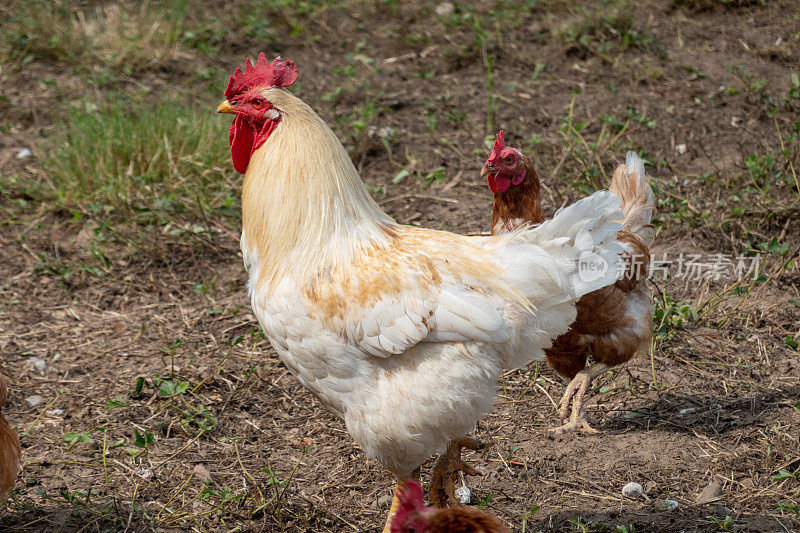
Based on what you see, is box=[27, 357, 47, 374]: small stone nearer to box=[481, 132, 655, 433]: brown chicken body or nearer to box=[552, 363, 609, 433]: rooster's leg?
box=[481, 132, 655, 433]: brown chicken body

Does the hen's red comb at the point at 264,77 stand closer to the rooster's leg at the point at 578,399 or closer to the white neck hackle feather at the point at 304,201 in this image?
the white neck hackle feather at the point at 304,201

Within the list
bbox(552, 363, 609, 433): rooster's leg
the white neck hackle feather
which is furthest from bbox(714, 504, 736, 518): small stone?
the white neck hackle feather

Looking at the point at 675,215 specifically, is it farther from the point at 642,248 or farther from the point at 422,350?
the point at 422,350

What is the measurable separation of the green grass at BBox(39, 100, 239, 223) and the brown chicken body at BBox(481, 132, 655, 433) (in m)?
2.40

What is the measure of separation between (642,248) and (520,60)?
414 centimetres

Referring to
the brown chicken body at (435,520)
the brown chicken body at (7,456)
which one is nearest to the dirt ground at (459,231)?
the brown chicken body at (7,456)

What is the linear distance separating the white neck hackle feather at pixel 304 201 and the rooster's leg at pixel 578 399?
5.41 feet

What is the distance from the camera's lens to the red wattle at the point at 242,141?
3.54 m

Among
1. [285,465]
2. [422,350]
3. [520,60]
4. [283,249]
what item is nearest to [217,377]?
[285,465]

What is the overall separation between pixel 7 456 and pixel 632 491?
2872 millimetres

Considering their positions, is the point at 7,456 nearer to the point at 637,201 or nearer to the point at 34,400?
the point at 34,400

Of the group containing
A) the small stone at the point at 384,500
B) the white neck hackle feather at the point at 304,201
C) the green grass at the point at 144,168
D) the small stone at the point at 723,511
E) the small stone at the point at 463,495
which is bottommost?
the small stone at the point at 384,500

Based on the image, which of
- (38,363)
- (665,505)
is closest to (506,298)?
(665,505)

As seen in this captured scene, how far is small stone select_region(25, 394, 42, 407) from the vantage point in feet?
Answer: 14.3
